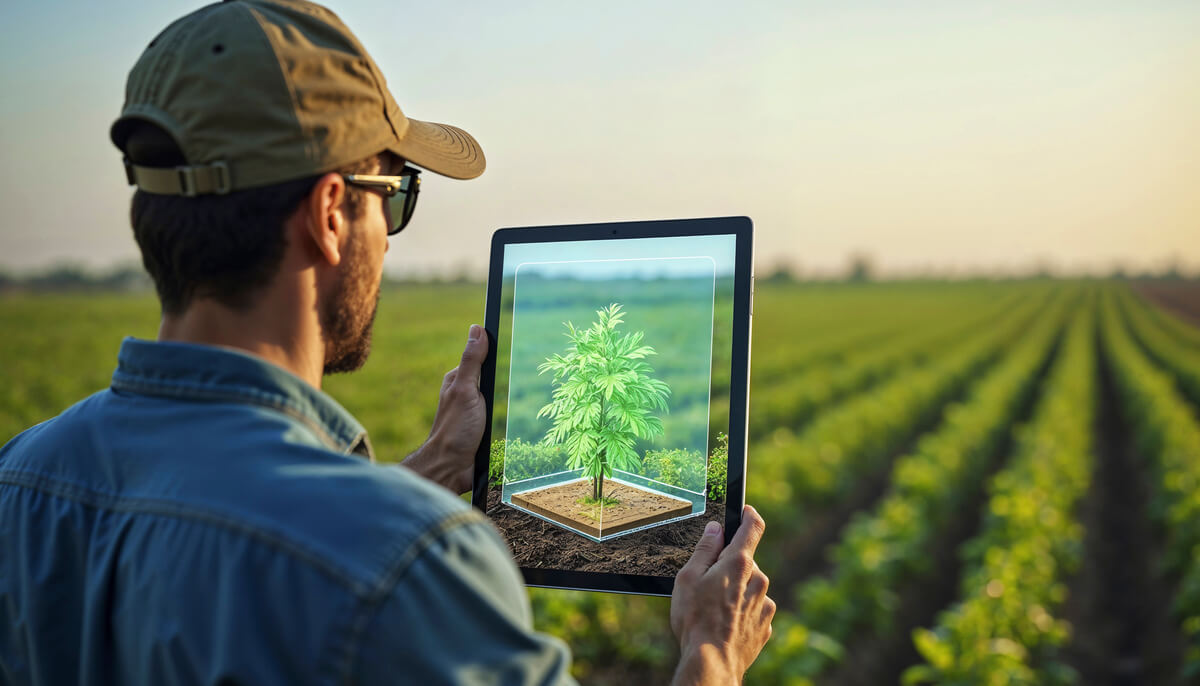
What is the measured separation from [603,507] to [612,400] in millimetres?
229

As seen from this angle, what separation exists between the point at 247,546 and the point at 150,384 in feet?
1.24

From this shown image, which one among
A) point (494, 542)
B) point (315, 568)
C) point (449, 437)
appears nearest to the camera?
point (315, 568)

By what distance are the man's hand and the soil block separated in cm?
19

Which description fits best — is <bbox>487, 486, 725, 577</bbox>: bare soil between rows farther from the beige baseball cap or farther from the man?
the beige baseball cap

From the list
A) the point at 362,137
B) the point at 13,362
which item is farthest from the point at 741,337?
the point at 13,362

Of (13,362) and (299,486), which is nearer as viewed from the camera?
(299,486)

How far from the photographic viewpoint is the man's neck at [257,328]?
121cm

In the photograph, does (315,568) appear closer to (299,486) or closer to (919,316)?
(299,486)

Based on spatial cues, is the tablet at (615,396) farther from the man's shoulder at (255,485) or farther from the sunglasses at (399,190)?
the man's shoulder at (255,485)

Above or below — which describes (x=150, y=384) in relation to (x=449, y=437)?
above

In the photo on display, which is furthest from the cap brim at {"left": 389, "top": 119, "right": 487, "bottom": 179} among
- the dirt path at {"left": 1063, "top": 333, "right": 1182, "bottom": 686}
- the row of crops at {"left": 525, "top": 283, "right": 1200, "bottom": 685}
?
the dirt path at {"left": 1063, "top": 333, "right": 1182, "bottom": 686}

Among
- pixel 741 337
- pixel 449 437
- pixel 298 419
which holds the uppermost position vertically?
pixel 741 337

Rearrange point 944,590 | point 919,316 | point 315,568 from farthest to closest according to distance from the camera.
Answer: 1. point 919,316
2. point 944,590
3. point 315,568

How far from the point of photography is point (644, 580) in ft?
5.52
